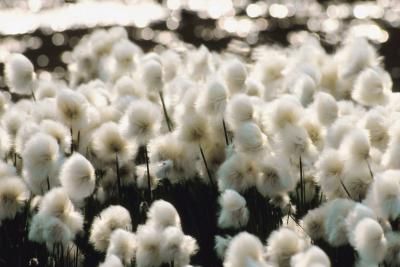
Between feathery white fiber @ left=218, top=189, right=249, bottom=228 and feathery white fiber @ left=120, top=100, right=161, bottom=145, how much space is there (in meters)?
0.51

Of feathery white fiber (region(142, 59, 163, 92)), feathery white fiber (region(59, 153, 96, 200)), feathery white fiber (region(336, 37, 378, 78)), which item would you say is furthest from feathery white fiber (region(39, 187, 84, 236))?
feathery white fiber (region(336, 37, 378, 78))

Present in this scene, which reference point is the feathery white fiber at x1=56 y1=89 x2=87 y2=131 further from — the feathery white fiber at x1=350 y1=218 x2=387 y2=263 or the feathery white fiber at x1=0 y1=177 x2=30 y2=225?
the feathery white fiber at x1=350 y1=218 x2=387 y2=263

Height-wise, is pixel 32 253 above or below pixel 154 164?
below

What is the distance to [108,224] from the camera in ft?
10.1

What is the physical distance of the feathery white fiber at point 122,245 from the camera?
2.88m

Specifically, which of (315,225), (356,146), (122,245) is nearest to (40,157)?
(122,245)

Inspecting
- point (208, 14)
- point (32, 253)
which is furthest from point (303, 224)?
point (208, 14)

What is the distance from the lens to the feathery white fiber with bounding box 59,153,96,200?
3.21 meters

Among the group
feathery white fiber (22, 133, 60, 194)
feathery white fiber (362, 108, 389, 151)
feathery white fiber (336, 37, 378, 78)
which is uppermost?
feathery white fiber (336, 37, 378, 78)

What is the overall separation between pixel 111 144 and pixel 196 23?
7.73 m

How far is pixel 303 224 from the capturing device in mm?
3086

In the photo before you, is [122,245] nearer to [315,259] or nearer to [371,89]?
[315,259]

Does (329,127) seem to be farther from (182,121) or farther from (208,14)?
(208,14)

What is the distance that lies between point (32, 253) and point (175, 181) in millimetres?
605
